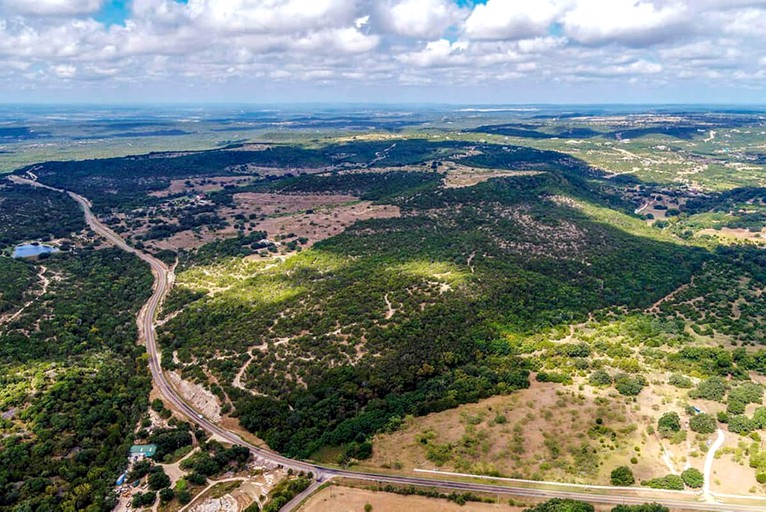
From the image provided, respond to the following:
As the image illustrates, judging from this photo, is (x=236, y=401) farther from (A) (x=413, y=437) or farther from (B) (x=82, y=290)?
(B) (x=82, y=290)

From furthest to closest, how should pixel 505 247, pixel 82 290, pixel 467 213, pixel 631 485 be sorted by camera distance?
1. pixel 467 213
2. pixel 505 247
3. pixel 82 290
4. pixel 631 485

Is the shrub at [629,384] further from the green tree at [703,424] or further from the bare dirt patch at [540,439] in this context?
the green tree at [703,424]

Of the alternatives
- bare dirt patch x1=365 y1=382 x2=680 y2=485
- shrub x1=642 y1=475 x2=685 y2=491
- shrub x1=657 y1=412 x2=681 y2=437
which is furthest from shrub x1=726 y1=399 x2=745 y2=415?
shrub x1=642 y1=475 x2=685 y2=491

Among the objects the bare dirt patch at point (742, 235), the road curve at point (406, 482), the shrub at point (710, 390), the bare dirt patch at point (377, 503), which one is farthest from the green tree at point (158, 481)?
the bare dirt patch at point (742, 235)

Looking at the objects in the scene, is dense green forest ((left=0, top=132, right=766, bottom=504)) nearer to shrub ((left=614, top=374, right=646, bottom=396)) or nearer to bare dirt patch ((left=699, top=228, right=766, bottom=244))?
shrub ((left=614, top=374, right=646, bottom=396))

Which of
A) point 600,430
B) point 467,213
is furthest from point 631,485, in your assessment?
point 467,213

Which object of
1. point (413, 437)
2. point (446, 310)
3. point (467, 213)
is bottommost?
point (413, 437)

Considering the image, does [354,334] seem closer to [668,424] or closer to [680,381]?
[668,424]
